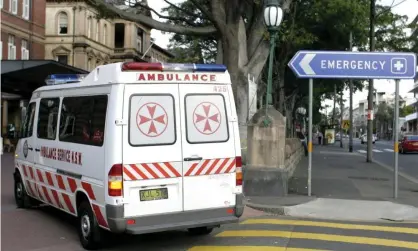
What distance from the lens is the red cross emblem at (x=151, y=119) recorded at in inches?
262

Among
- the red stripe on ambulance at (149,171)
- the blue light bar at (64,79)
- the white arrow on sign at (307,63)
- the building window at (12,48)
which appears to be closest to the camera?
the red stripe on ambulance at (149,171)

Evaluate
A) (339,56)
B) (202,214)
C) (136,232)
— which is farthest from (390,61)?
(136,232)

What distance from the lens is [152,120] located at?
6762 mm

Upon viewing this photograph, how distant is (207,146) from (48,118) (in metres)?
3.32

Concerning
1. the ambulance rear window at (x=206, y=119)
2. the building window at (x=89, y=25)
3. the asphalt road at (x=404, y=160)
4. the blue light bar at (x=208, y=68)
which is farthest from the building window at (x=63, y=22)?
the ambulance rear window at (x=206, y=119)

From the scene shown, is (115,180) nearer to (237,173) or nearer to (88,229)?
(88,229)

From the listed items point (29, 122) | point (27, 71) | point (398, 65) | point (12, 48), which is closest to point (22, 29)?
point (12, 48)

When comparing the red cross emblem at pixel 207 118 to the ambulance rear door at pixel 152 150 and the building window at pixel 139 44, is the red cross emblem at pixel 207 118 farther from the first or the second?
the building window at pixel 139 44

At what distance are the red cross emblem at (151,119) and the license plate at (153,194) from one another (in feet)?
2.44

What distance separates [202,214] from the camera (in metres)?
6.97

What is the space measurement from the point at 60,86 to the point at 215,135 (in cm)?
300

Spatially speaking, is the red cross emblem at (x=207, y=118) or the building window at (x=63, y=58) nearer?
the red cross emblem at (x=207, y=118)

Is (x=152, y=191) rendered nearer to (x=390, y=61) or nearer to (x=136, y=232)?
(x=136, y=232)

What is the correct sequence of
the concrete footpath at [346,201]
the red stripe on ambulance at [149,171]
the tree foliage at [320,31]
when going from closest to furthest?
the red stripe on ambulance at [149,171] < the concrete footpath at [346,201] < the tree foliage at [320,31]
